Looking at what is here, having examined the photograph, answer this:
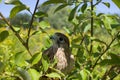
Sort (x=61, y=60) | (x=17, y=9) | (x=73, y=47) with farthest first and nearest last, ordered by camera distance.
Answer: (x=61, y=60) → (x=73, y=47) → (x=17, y=9)

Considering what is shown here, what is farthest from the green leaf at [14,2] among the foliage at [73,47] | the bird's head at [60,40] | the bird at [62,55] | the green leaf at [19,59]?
the bird's head at [60,40]

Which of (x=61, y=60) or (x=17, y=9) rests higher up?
(x=17, y=9)

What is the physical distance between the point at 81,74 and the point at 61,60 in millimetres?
592

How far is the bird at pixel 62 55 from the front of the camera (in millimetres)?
2537

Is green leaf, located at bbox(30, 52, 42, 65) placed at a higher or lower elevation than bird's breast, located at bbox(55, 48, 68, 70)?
higher

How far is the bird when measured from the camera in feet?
→ 8.32

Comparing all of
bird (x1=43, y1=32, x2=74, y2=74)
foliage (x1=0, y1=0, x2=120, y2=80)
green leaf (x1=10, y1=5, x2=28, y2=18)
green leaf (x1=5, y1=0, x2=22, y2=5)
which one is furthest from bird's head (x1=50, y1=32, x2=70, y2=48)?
green leaf (x1=5, y1=0, x2=22, y2=5)

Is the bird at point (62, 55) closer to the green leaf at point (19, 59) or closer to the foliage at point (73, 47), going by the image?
the foliage at point (73, 47)

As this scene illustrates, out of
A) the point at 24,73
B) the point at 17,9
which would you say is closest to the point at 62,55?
the point at 17,9

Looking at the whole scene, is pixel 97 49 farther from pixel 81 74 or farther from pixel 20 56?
pixel 20 56

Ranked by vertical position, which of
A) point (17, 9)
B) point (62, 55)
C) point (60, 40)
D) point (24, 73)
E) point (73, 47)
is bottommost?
point (60, 40)

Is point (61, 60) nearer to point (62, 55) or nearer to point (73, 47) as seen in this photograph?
point (62, 55)

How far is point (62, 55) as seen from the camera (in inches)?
108

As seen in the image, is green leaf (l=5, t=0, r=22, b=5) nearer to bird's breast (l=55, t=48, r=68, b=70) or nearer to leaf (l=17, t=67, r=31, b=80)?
leaf (l=17, t=67, r=31, b=80)
